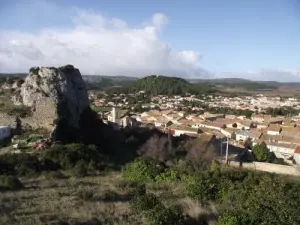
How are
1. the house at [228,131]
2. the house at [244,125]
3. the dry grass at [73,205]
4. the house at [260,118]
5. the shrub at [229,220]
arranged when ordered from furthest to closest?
the house at [260,118]
the house at [244,125]
the house at [228,131]
the dry grass at [73,205]
the shrub at [229,220]

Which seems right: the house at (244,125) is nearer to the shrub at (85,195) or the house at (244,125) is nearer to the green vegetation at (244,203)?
the green vegetation at (244,203)

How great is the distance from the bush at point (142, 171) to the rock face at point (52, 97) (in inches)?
321

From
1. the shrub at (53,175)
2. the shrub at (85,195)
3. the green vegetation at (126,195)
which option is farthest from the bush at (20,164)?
the shrub at (85,195)

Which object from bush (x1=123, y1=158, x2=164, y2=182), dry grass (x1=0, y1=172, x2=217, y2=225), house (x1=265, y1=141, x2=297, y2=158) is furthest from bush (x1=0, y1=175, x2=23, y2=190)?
house (x1=265, y1=141, x2=297, y2=158)

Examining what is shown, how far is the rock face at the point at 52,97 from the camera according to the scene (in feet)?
68.8

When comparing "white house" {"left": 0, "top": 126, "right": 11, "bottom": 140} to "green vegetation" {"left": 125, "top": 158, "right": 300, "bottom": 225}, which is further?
"white house" {"left": 0, "top": 126, "right": 11, "bottom": 140}

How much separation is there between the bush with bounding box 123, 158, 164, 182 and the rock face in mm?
8164

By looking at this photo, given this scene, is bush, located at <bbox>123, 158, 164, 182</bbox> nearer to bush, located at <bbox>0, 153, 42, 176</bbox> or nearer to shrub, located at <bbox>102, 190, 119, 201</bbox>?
shrub, located at <bbox>102, 190, 119, 201</bbox>

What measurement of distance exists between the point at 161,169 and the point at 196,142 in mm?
14390

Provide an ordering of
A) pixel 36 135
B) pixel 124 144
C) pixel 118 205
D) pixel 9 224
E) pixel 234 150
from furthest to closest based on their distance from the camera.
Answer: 1. pixel 234 150
2. pixel 124 144
3. pixel 36 135
4. pixel 118 205
5. pixel 9 224

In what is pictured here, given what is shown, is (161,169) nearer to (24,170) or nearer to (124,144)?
(24,170)

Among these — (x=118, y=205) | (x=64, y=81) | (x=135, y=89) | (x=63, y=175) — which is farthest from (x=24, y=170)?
(x=135, y=89)

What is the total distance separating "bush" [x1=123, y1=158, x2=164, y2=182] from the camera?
1294 centimetres

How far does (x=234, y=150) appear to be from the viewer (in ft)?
107
